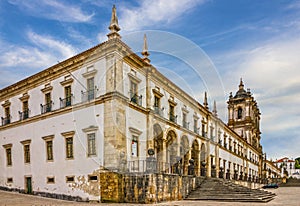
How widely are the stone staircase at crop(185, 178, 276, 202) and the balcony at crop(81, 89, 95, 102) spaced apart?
929 cm

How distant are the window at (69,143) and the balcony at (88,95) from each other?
2331 millimetres

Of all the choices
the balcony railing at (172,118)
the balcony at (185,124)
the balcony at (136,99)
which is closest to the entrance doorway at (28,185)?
the balcony at (136,99)

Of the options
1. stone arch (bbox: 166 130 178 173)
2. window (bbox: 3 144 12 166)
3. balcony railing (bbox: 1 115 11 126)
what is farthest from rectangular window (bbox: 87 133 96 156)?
balcony railing (bbox: 1 115 11 126)

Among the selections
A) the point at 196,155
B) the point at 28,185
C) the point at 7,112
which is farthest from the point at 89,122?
the point at 196,155

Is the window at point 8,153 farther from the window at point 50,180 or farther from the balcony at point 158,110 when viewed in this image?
the balcony at point 158,110

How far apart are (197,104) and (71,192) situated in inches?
651

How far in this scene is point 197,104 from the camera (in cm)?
3112

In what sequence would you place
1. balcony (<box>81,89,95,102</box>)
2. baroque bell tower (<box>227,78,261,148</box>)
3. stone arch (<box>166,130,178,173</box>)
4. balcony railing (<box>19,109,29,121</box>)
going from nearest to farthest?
1. balcony (<box>81,89,95,102</box>)
2. balcony railing (<box>19,109,29,121</box>)
3. stone arch (<box>166,130,178,173</box>)
4. baroque bell tower (<box>227,78,261,148</box>)

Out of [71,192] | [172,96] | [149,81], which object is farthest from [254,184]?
[71,192]

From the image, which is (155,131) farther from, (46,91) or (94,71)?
(46,91)

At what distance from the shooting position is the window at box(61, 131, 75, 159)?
1972cm

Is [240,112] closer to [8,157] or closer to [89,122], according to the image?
[8,157]

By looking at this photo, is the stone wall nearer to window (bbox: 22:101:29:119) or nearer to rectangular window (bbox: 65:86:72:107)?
rectangular window (bbox: 65:86:72:107)

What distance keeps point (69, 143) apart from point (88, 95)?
11.6ft
